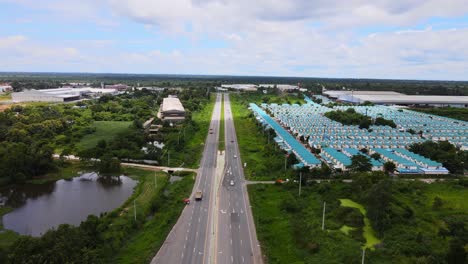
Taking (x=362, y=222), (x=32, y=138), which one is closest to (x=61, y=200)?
(x=32, y=138)

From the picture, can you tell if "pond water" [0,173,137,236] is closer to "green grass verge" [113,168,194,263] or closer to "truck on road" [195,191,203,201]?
"green grass verge" [113,168,194,263]

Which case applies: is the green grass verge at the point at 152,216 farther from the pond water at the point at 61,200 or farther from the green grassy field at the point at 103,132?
the green grassy field at the point at 103,132

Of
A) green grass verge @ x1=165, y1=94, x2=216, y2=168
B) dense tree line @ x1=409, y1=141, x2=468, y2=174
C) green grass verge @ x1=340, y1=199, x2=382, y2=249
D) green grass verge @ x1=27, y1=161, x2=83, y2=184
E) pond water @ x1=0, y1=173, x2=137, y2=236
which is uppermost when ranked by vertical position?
dense tree line @ x1=409, y1=141, x2=468, y2=174

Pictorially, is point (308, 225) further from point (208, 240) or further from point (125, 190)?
point (125, 190)

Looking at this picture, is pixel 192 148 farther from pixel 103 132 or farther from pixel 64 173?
pixel 103 132

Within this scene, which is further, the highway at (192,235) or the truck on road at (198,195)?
the truck on road at (198,195)

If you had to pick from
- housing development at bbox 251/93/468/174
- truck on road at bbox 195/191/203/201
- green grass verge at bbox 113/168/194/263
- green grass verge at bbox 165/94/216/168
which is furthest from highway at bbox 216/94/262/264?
housing development at bbox 251/93/468/174

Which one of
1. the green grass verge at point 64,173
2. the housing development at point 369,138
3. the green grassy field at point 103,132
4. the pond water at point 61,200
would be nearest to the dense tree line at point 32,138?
the green grass verge at point 64,173
